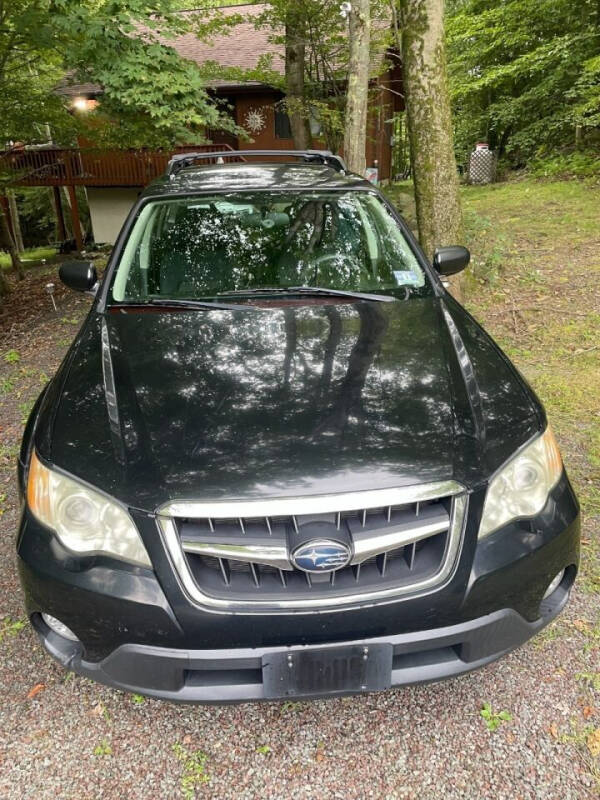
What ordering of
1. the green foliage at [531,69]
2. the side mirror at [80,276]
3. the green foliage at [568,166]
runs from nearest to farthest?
the side mirror at [80,276]
the green foliage at [568,166]
the green foliage at [531,69]

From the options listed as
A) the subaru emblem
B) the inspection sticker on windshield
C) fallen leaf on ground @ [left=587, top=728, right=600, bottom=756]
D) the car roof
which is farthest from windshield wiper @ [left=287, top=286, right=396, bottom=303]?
fallen leaf on ground @ [left=587, top=728, right=600, bottom=756]

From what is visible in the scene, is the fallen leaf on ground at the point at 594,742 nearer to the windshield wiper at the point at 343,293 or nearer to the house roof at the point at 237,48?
the windshield wiper at the point at 343,293

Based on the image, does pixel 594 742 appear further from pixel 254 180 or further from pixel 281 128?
pixel 281 128

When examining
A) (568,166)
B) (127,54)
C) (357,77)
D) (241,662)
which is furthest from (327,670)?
(568,166)

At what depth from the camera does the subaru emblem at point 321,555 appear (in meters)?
1.49

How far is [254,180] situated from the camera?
3.09 meters

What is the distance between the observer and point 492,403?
1890 millimetres

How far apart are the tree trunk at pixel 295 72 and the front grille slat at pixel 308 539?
10.6 metres

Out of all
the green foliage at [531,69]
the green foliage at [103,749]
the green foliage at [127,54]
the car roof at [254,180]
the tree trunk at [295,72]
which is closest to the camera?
the green foliage at [103,749]

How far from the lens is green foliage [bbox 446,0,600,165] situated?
13117 mm

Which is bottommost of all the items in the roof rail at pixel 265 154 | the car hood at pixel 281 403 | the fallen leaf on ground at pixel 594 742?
the fallen leaf on ground at pixel 594 742

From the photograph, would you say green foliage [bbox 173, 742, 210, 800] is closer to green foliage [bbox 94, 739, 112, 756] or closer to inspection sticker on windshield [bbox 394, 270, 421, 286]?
green foliage [bbox 94, 739, 112, 756]

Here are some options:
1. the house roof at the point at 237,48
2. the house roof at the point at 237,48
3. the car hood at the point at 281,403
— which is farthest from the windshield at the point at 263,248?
the house roof at the point at 237,48

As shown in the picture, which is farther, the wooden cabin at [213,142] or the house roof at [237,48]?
the house roof at [237,48]
